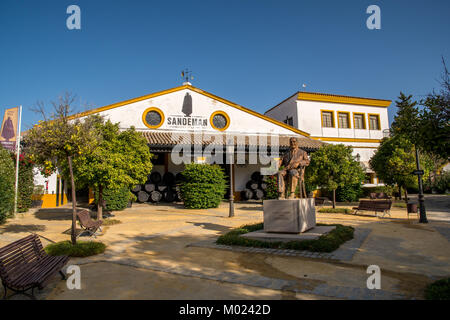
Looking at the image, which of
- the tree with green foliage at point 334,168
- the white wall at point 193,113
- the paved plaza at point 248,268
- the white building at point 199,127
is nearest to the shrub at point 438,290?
the paved plaza at point 248,268

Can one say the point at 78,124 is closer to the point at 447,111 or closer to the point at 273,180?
the point at 447,111

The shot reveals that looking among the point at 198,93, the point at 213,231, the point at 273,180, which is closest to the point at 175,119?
the point at 198,93

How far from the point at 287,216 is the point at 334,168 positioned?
7.31 m

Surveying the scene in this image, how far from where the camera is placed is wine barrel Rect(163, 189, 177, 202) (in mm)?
19922

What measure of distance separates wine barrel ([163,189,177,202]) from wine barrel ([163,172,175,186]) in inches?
21.4

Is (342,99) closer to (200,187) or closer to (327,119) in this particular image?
(327,119)

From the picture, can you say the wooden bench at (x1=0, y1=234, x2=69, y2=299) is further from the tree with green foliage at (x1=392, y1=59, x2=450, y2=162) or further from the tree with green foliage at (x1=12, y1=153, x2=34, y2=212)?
the tree with green foliage at (x1=12, y1=153, x2=34, y2=212)

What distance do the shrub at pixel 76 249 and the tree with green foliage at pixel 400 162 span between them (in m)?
14.9

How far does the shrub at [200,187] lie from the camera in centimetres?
1606

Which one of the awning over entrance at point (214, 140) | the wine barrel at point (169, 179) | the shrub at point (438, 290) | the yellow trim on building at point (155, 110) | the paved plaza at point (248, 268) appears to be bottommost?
the paved plaza at point (248, 268)

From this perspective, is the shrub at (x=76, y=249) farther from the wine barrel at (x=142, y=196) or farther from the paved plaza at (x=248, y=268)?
the wine barrel at (x=142, y=196)

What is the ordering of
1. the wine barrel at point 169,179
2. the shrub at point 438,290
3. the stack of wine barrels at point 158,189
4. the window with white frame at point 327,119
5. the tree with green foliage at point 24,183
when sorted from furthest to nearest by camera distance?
the window with white frame at point 327,119
the wine barrel at point 169,179
the stack of wine barrels at point 158,189
the tree with green foliage at point 24,183
the shrub at point 438,290

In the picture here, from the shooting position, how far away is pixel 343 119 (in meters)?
26.3

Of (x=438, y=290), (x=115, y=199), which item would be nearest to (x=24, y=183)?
(x=115, y=199)
